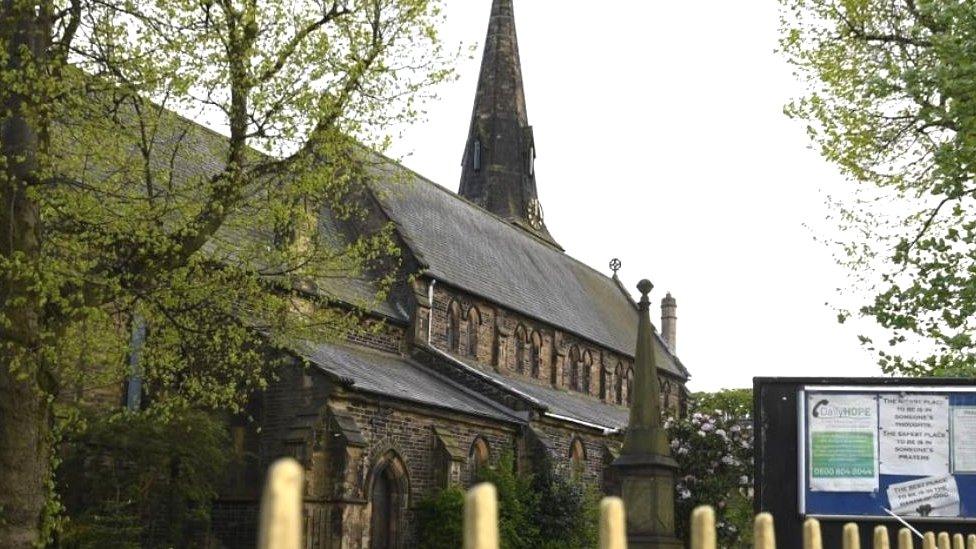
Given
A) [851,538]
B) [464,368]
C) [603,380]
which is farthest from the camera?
[603,380]

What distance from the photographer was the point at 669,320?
199ft

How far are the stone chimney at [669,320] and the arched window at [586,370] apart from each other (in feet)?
54.0

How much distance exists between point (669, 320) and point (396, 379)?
115 feet

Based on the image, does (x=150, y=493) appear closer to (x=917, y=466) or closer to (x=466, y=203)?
(x=917, y=466)

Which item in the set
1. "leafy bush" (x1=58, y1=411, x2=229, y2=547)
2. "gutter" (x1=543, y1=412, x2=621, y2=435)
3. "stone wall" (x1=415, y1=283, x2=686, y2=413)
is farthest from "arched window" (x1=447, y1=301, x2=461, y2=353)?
"leafy bush" (x1=58, y1=411, x2=229, y2=547)

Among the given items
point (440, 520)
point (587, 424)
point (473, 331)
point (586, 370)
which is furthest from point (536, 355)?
point (440, 520)

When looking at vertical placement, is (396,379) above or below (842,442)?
above

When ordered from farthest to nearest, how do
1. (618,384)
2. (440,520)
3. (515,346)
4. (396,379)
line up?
1. (618,384)
2. (515,346)
3. (396,379)
4. (440,520)

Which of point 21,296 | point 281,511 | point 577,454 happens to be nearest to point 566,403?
point 577,454

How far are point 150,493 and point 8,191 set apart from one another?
31.4ft

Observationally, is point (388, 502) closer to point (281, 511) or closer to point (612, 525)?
point (612, 525)

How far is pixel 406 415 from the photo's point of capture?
84.2 feet

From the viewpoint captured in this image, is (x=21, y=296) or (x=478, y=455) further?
(x=478, y=455)

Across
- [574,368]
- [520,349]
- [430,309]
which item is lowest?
[574,368]
